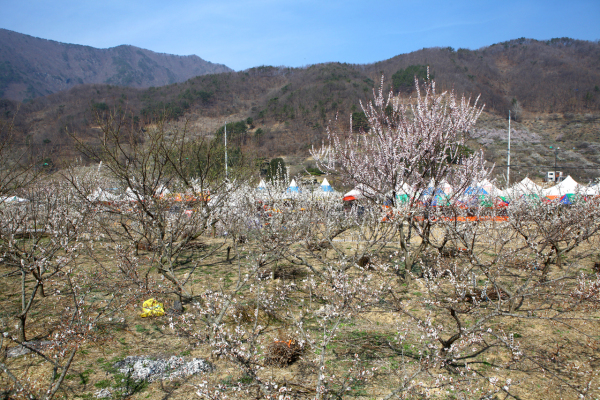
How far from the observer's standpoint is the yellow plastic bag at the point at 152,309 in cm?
550

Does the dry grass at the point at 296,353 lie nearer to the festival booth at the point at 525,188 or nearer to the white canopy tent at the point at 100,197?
the white canopy tent at the point at 100,197

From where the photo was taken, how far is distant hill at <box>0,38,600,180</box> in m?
53.6

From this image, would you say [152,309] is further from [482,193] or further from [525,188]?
[482,193]

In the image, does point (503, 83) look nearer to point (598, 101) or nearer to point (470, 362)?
point (598, 101)

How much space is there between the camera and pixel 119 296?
5.90 meters

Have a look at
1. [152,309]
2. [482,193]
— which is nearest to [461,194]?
[152,309]

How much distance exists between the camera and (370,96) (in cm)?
6750

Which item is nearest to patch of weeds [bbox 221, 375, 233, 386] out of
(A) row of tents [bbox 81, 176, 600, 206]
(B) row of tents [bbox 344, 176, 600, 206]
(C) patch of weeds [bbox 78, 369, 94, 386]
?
(C) patch of weeds [bbox 78, 369, 94, 386]

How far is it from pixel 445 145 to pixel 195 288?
20.2 ft

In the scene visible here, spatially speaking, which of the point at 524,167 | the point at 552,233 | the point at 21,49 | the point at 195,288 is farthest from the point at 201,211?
the point at 21,49

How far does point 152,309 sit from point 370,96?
223ft

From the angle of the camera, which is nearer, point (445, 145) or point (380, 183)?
point (445, 145)

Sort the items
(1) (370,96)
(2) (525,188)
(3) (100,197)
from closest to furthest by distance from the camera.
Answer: (3) (100,197)
(2) (525,188)
(1) (370,96)

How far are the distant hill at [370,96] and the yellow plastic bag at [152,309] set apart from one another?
38.4 m
